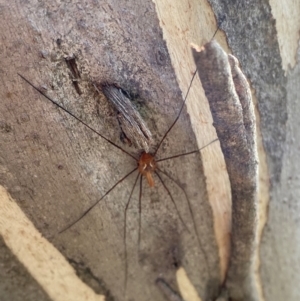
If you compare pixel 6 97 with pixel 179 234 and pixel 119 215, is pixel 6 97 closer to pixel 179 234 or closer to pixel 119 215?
pixel 119 215

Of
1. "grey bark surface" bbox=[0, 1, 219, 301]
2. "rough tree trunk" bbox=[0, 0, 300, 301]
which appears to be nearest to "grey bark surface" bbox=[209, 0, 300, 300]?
"rough tree trunk" bbox=[0, 0, 300, 301]

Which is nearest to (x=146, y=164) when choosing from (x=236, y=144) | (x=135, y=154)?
(x=135, y=154)

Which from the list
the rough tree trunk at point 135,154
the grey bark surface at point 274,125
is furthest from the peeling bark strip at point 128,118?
the grey bark surface at point 274,125

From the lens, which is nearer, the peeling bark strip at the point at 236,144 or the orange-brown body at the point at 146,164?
the peeling bark strip at the point at 236,144

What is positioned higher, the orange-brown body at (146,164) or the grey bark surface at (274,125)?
the grey bark surface at (274,125)

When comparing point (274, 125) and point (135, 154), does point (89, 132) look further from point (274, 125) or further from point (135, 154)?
point (274, 125)

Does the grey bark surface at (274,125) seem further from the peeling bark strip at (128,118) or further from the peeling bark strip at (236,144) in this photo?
the peeling bark strip at (128,118)
